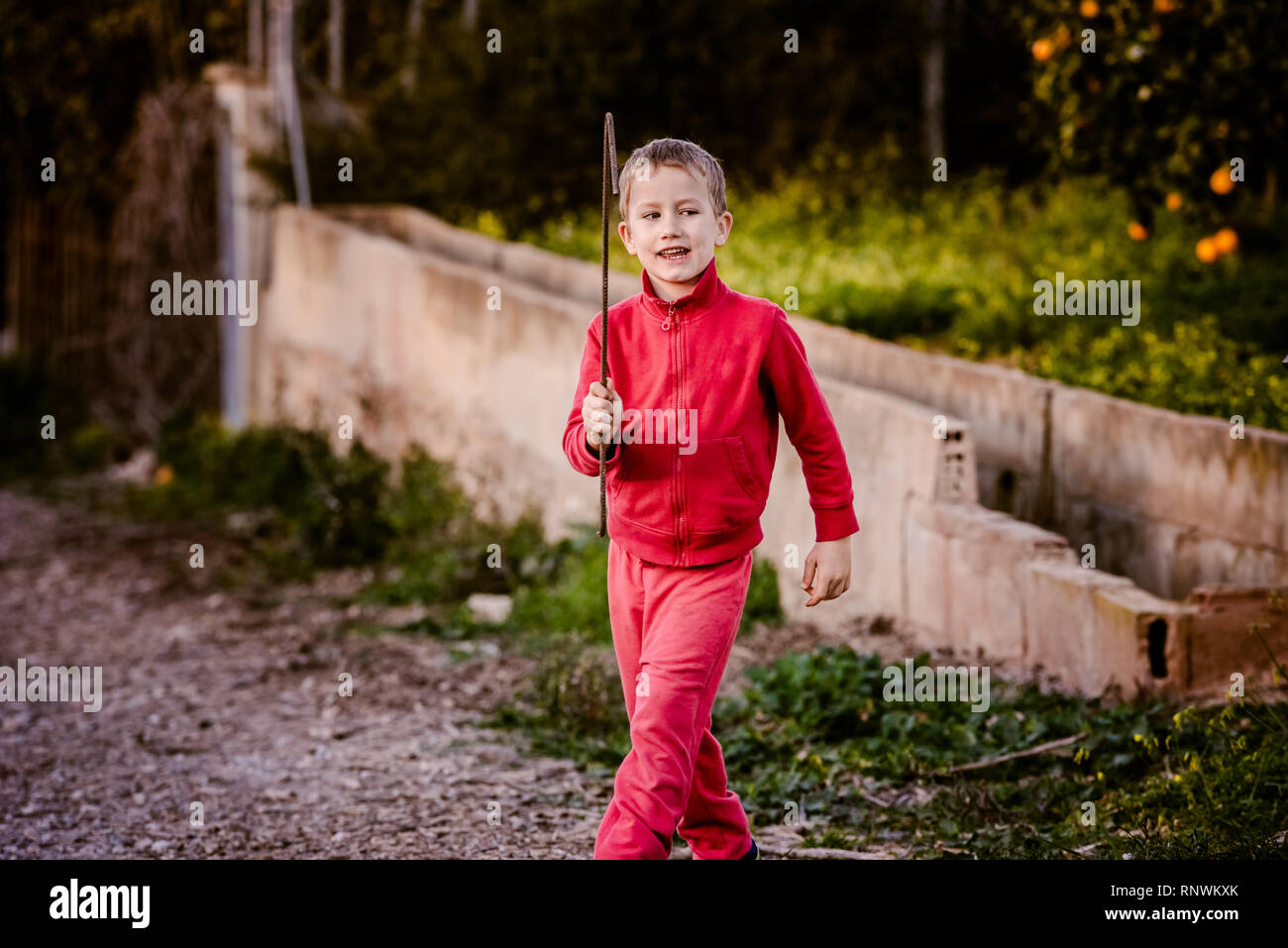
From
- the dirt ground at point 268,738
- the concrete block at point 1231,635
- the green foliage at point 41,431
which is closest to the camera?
the dirt ground at point 268,738

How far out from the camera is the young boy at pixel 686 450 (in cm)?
362

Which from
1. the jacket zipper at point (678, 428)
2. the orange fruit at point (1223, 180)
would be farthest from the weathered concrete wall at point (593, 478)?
the jacket zipper at point (678, 428)

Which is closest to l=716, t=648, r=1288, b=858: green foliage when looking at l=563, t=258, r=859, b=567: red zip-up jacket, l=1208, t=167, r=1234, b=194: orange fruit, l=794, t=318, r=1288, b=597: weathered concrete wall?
l=794, t=318, r=1288, b=597: weathered concrete wall

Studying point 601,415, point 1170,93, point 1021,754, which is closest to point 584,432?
point 601,415

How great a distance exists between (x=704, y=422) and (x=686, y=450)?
0.24 ft

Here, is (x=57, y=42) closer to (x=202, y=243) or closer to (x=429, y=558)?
(x=202, y=243)

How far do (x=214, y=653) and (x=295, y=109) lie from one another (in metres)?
6.55

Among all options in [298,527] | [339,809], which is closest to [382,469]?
[298,527]

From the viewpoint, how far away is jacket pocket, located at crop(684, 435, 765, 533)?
12.2 feet

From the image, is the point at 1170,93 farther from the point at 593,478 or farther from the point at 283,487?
the point at 283,487

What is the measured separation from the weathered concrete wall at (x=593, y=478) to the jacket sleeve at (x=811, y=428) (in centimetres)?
189

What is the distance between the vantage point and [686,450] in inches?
147

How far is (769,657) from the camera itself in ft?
21.6

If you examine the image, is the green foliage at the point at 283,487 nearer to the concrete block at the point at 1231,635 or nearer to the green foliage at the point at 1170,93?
the green foliage at the point at 1170,93
